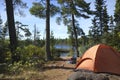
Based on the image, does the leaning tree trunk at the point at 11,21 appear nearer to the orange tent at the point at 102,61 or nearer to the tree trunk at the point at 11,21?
the tree trunk at the point at 11,21

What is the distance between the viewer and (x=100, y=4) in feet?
159

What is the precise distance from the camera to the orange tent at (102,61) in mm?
11508

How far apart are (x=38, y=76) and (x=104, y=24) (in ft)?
130

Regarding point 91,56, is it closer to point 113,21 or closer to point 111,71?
point 111,71

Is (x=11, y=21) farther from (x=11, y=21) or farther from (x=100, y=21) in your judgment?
(x=100, y=21)

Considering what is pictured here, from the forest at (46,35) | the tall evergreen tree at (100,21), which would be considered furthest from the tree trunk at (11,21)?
the tall evergreen tree at (100,21)

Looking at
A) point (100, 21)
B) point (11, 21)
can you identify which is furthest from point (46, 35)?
point (100, 21)

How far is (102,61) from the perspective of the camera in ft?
38.1

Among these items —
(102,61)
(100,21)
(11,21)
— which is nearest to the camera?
(102,61)

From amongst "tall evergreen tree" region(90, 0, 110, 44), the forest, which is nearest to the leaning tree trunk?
the forest

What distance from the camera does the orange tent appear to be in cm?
1151

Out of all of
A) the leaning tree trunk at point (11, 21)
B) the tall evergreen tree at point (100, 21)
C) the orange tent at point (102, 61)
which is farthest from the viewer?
the tall evergreen tree at point (100, 21)

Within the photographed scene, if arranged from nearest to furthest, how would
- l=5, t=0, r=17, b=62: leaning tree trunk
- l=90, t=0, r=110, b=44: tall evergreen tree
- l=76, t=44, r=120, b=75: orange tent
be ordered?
1. l=76, t=44, r=120, b=75: orange tent
2. l=5, t=0, r=17, b=62: leaning tree trunk
3. l=90, t=0, r=110, b=44: tall evergreen tree

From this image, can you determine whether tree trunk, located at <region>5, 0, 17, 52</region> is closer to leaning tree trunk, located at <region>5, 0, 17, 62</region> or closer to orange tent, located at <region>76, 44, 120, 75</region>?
leaning tree trunk, located at <region>5, 0, 17, 62</region>
